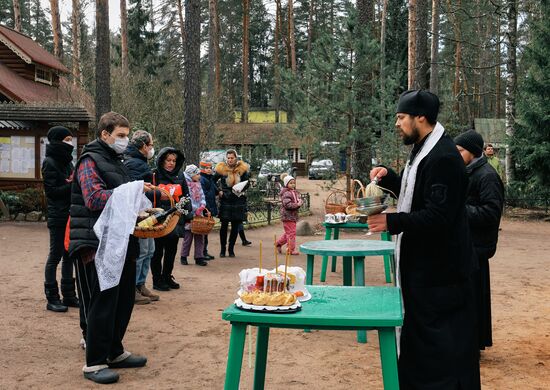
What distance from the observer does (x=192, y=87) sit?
671 inches

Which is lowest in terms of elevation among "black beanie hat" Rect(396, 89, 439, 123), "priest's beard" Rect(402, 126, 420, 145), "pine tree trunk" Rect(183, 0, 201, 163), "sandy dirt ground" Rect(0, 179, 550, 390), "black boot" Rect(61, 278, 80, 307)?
"sandy dirt ground" Rect(0, 179, 550, 390)

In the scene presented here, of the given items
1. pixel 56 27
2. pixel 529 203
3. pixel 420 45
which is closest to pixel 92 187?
pixel 420 45

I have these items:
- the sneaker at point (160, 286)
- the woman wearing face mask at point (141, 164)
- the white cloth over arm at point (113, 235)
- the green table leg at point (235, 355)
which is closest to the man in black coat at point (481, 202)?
the green table leg at point (235, 355)

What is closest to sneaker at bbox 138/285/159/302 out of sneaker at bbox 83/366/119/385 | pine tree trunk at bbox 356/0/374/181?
sneaker at bbox 83/366/119/385

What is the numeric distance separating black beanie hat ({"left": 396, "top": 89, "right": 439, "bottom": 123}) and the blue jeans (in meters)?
4.70

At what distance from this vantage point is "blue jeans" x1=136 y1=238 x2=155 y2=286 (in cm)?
777

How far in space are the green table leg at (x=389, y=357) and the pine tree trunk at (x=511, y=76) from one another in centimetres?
1781

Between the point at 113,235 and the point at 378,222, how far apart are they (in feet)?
7.23

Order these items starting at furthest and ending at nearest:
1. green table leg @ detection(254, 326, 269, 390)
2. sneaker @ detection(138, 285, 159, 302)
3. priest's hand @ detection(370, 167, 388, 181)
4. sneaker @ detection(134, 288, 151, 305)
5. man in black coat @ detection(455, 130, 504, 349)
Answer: sneaker @ detection(138, 285, 159, 302), sneaker @ detection(134, 288, 151, 305), man in black coat @ detection(455, 130, 504, 349), green table leg @ detection(254, 326, 269, 390), priest's hand @ detection(370, 167, 388, 181)

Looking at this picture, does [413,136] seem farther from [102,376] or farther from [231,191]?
[231,191]

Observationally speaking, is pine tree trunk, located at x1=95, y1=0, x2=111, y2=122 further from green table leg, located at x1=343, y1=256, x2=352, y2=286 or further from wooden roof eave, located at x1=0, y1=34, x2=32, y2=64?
green table leg, located at x1=343, y1=256, x2=352, y2=286

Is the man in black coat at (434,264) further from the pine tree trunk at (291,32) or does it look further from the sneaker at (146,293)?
the pine tree trunk at (291,32)

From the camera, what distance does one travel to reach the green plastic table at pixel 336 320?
10.9 feet

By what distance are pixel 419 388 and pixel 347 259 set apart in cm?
329
